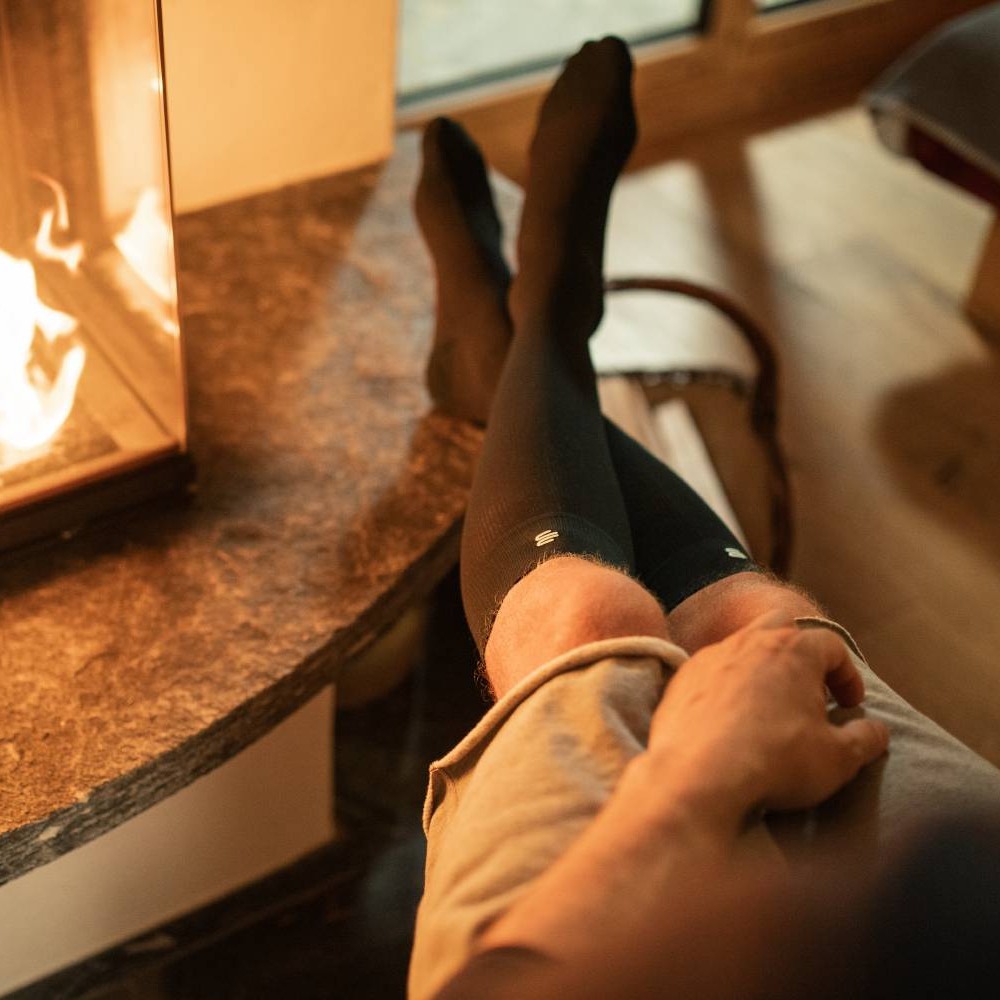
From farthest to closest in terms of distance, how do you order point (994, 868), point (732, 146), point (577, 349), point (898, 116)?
Result: point (732, 146) → point (898, 116) → point (577, 349) → point (994, 868)

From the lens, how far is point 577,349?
3.72ft

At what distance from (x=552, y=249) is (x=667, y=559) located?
0.35 meters

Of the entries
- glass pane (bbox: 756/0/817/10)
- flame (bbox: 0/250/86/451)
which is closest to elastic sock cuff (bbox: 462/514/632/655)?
flame (bbox: 0/250/86/451)

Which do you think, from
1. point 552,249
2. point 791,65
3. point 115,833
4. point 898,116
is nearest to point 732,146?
point 791,65

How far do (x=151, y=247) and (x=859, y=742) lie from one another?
2.25 ft

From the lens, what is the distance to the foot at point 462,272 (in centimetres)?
126

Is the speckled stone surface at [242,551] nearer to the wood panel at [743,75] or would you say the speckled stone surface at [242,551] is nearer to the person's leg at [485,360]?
the person's leg at [485,360]

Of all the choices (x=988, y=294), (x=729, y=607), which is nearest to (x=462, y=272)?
(x=729, y=607)

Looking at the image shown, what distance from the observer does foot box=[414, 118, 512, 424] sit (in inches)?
49.6

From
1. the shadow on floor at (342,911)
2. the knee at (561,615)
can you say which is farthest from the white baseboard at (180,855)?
the knee at (561,615)

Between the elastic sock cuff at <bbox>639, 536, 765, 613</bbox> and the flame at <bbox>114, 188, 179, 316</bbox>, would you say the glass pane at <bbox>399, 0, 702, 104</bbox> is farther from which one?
the elastic sock cuff at <bbox>639, 536, 765, 613</bbox>

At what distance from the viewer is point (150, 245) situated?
41.1 inches

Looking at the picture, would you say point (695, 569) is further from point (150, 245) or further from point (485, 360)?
point (150, 245)

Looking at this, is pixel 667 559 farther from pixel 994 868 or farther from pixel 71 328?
pixel 71 328
